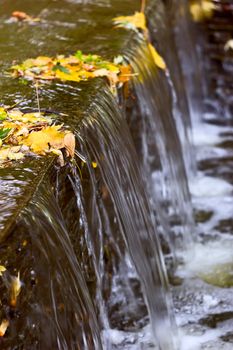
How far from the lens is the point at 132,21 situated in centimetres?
539

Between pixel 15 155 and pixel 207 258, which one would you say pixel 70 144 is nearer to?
pixel 15 155

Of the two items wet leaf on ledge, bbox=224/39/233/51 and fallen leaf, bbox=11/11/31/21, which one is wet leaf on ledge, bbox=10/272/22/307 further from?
wet leaf on ledge, bbox=224/39/233/51

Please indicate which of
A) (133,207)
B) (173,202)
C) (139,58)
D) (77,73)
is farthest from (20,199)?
(173,202)

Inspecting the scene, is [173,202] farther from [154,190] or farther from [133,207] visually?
[133,207]

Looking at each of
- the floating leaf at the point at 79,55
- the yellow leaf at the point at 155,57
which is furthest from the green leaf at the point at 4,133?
the yellow leaf at the point at 155,57

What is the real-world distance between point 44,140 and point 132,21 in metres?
2.39

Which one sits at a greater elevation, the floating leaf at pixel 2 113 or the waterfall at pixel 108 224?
the floating leaf at pixel 2 113

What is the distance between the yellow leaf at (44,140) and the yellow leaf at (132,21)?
2197mm

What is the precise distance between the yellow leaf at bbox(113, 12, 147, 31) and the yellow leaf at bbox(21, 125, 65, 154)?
2.20 meters

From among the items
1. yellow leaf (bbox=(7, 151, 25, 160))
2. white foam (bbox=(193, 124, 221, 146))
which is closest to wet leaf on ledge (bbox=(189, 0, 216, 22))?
white foam (bbox=(193, 124, 221, 146))

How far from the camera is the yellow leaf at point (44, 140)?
325cm

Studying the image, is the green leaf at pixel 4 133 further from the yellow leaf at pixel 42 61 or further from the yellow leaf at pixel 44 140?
the yellow leaf at pixel 42 61

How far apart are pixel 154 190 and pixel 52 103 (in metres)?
1.54

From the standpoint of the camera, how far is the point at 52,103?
12.6 feet
